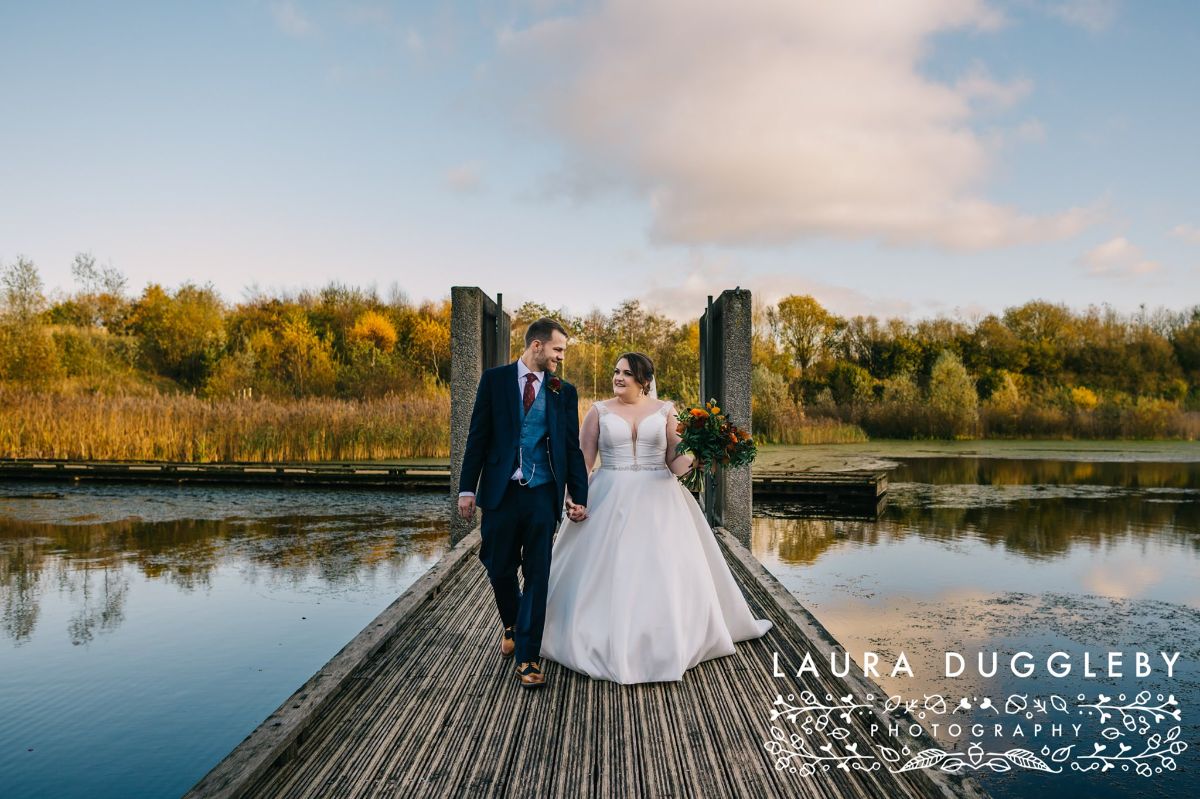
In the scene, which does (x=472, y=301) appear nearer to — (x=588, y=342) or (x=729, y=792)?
(x=729, y=792)

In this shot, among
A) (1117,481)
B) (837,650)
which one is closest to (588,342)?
(1117,481)

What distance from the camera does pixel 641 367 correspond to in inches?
176

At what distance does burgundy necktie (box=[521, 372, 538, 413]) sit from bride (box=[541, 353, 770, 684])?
1.86 ft

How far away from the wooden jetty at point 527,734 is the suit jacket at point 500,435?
871 mm

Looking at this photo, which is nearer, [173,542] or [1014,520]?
[173,542]

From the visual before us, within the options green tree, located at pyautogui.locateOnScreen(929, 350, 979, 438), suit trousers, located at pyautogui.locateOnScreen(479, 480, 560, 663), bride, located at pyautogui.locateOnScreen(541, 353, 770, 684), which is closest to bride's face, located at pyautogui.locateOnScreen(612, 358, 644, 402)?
bride, located at pyautogui.locateOnScreen(541, 353, 770, 684)

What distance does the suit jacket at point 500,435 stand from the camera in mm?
3848

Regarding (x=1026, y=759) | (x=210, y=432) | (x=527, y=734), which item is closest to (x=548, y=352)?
(x=527, y=734)

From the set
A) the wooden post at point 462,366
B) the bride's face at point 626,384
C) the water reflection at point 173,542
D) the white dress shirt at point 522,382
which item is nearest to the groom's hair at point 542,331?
the white dress shirt at point 522,382

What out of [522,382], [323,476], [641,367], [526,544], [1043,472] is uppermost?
[641,367]

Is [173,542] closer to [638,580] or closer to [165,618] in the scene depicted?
[165,618]

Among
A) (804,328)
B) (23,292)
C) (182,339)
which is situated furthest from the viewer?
(804,328)

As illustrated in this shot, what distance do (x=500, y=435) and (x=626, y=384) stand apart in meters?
0.83

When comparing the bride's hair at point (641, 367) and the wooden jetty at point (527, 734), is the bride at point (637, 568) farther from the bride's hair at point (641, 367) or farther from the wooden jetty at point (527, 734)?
the wooden jetty at point (527, 734)
